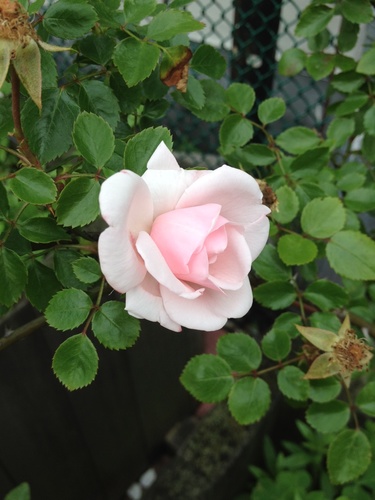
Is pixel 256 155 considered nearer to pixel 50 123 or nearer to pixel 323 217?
pixel 323 217

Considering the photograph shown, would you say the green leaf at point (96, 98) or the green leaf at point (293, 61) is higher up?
the green leaf at point (96, 98)

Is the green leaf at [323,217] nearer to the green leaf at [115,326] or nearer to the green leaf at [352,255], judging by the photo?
the green leaf at [352,255]

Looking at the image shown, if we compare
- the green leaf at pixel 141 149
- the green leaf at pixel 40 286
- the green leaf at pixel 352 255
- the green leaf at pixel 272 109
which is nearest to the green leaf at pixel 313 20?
the green leaf at pixel 272 109

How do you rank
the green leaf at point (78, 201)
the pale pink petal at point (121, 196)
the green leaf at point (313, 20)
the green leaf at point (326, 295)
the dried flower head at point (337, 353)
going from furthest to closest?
1. the green leaf at point (313, 20)
2. the green leaf at point (326, 295)
3. the dried flower head at point (337, 353)
4. the green leaf at point (78, 201)
5. the pale pink petal at point (121, 196)

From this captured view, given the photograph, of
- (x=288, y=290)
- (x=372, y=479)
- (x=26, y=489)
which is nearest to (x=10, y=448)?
(x=26, y=489)

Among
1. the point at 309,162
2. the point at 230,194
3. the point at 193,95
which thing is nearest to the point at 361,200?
the point at 309,162

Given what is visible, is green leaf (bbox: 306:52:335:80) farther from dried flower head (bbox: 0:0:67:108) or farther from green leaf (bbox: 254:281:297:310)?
dried flower head (bbox: 0:0:67:108)
